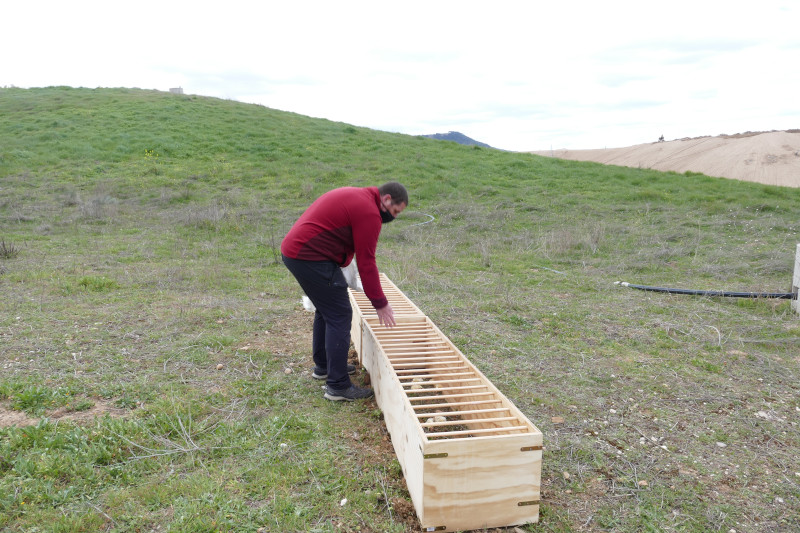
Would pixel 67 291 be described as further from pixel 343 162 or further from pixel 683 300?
pixel 343 162

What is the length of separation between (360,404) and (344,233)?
123cm

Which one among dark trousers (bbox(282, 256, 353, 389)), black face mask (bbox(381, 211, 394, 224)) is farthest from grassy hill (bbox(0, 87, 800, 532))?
black face mask (bbox(381, 211, 394, 224))

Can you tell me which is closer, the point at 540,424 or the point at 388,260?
the point at 540,424

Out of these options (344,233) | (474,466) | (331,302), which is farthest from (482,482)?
(344,233)

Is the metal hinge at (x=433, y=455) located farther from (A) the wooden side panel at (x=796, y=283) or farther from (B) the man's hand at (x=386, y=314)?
(A) the wooden side panel at (x=796, y=283)

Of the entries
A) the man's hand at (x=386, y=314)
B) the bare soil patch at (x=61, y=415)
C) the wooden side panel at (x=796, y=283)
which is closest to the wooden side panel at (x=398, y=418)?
the man's hand at (x=386, y=314)

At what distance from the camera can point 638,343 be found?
192 inches

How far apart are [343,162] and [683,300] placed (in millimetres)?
12150

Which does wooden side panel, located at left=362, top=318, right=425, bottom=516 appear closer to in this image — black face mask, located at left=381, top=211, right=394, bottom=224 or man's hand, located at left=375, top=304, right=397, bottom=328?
man's hand, located at left=375, top=304, right=397, bottom=328

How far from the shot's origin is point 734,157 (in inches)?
674

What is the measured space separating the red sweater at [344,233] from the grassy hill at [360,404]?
102 centimetres

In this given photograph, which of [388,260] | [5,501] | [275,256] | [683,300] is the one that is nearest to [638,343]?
[683,300]

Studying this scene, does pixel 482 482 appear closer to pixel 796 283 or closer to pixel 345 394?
pixel 345 394

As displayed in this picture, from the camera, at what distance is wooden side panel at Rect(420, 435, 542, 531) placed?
2.29m
